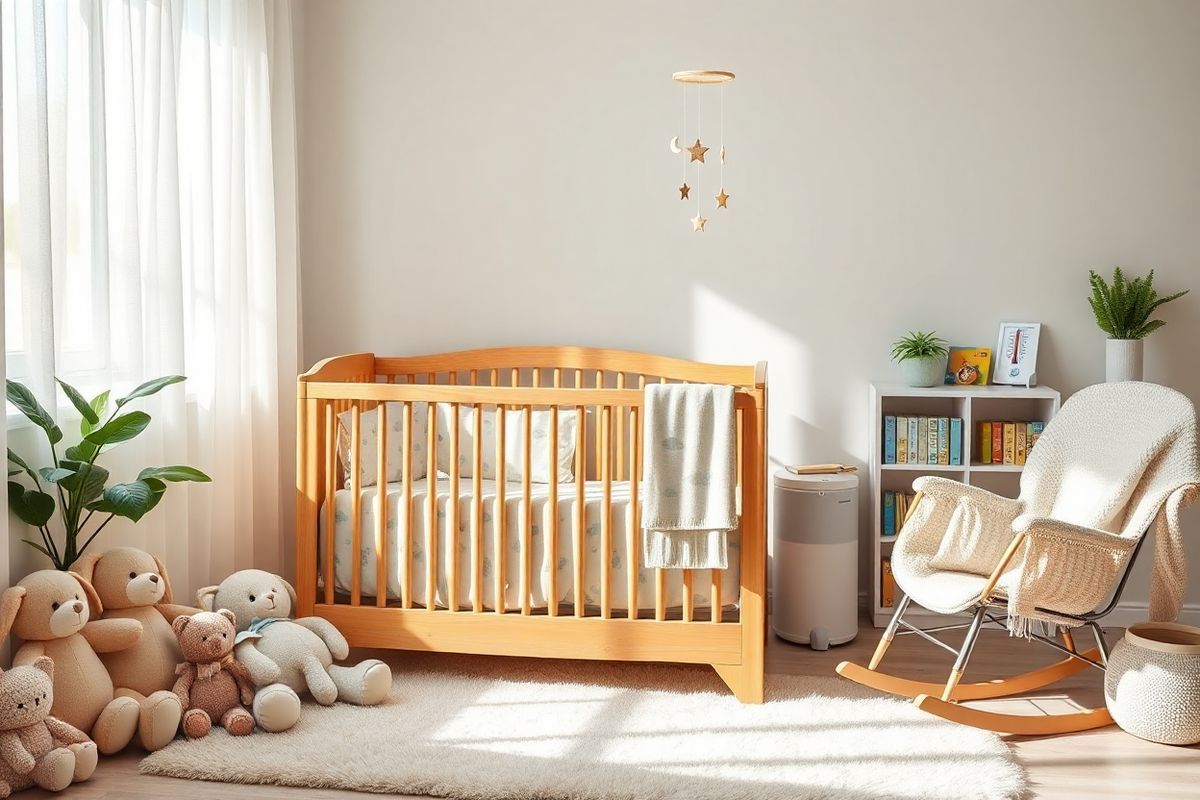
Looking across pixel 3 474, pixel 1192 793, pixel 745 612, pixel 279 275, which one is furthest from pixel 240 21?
pixel 1192 793

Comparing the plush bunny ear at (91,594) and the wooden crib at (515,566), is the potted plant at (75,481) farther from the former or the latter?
the wooden crib at (515,566)

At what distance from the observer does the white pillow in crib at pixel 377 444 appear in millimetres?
3109

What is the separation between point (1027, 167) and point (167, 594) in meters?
2.87

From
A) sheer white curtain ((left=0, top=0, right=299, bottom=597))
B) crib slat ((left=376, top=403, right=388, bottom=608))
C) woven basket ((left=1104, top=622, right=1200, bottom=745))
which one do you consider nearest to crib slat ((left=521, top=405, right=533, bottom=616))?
crib slat ((left=376, top=403, right=388, bottom=608))

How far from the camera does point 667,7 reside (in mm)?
3594

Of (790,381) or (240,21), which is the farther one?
(790,381)

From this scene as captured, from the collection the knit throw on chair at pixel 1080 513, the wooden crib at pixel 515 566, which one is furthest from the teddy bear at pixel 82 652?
the knit throw on chair at pixel 1080 513

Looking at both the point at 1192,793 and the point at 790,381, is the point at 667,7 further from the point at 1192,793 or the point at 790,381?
the point at 1192,793

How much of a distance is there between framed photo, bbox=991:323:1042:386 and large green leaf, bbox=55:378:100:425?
266cm

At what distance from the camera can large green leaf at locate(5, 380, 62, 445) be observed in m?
2.38

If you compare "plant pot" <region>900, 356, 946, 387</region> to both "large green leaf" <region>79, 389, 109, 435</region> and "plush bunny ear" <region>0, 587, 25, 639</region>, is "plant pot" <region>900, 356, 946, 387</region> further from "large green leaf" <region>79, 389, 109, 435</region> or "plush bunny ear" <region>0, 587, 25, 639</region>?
"plush bunny ear" <region>0, 587, 25, 639</region>

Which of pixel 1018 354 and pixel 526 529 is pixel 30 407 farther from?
pixel 1018 354

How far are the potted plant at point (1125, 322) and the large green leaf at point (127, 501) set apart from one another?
278cm

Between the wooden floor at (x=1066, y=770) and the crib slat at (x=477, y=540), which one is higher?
the crib slat at (x=477, y=540)
